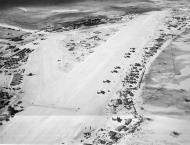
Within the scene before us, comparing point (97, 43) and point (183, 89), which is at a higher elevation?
point (97, 43)

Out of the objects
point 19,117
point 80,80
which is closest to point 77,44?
point 80,80

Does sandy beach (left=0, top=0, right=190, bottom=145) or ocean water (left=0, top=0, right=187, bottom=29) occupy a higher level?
ocean water (left=0, top=0, right=187, bottom=29)

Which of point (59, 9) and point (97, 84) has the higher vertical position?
point (59, 9)

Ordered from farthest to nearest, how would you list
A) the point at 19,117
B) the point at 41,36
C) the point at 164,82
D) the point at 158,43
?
the point at 41,36 → the point at 158,43 → the point at 164,82 → the point at 19,117

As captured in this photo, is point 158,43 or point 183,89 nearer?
point 183,89

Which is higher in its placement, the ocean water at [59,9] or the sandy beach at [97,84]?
the ocean water at [59,9]

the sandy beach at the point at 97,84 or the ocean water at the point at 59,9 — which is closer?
the sandy beach at the point at 97,84

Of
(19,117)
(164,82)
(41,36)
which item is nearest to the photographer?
(19,117)

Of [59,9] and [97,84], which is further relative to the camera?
[59,9]

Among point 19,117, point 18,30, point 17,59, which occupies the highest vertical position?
point 18,30

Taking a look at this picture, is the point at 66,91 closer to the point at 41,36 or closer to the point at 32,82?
the point at 32,82

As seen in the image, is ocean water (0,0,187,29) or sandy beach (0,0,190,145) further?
ocean water (0,0,187,29)
